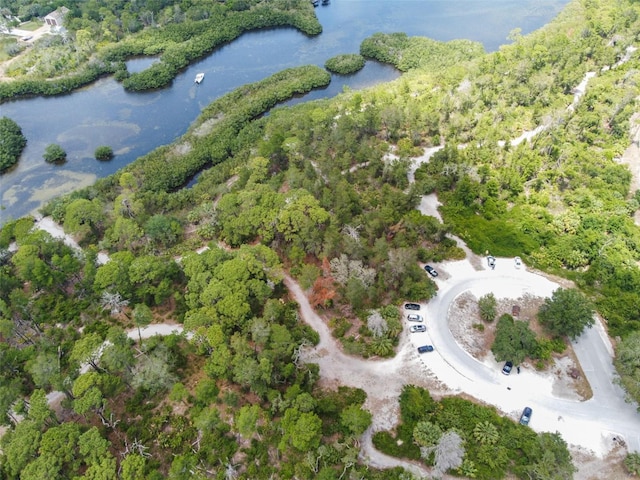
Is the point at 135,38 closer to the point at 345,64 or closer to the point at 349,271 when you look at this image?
the point at 345,64

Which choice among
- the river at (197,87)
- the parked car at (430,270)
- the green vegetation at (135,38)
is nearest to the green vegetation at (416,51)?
the river at (197,87)

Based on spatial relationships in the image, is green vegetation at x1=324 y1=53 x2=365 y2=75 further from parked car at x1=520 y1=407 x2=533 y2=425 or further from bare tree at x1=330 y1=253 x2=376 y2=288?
parked car at x1=520 y1=407 x2=533 y2=425

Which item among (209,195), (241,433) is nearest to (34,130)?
(209,195)

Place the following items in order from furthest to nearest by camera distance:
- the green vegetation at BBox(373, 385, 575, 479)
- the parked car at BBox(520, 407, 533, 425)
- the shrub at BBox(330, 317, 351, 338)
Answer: the shrub at BBox(330, 317, 351, 338)
the parked car at BBox(520, 407, 533, 425)
the green vegetation at BBox(373, 385, 575, 479)

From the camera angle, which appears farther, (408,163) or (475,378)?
(408,163)

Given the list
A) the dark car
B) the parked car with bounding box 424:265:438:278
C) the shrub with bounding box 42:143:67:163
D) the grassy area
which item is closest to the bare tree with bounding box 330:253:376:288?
the parked car with bounding box 424:265:438:278

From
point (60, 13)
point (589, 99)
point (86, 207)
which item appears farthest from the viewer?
point (60, 13)

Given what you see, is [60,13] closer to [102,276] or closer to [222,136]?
[222,136]

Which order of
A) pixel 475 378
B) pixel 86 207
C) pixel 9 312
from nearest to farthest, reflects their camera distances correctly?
pixel 475 378
pixel 9 312
pixel 86 207
